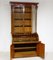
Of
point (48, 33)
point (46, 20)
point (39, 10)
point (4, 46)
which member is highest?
point (39, 10)

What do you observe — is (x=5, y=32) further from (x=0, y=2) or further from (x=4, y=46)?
(x=0, y=2)

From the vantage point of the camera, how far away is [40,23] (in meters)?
4.72

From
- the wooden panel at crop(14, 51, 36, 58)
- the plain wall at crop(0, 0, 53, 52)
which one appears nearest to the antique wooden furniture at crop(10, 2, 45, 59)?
the wooden panel at crop(14, 51, 36, 58)

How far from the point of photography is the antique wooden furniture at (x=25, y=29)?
440cm

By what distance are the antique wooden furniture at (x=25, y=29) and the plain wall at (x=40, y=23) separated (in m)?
0.19

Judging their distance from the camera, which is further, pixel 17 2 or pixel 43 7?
pixel 43 7

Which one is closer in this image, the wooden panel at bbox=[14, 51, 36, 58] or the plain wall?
the wooden panel at bbox=[14, 51, 36, 58]

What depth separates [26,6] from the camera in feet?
14.7

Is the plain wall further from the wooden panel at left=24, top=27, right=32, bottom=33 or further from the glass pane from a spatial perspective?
the wooden panel at left=24, top=27, right=32, bottom=33

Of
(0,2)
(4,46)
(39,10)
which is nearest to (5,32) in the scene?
(4,46)

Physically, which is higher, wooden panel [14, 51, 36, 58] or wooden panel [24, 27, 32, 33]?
wooden panel [24, 27, 32, 33]

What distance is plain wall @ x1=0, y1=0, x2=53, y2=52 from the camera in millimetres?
4516

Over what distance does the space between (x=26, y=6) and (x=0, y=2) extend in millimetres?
794

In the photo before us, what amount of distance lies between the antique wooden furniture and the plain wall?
19 centimetres
